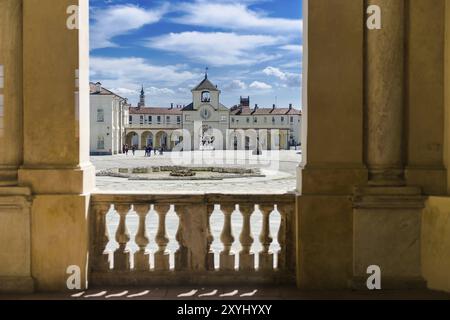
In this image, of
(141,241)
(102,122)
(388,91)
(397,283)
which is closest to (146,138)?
(102,122)

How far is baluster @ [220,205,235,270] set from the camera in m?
4.89

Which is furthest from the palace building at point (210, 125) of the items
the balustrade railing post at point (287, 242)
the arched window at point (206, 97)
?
the balustrade railing post at point (287, 242)

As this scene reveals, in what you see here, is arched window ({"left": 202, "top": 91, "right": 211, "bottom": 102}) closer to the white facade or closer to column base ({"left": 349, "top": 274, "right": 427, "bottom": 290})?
the white facade

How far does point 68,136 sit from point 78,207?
2.43ft

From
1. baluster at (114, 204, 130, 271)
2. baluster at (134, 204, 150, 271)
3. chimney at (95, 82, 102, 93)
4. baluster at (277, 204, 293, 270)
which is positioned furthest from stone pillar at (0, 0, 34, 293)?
chimney at (95, 82, 102, 93)

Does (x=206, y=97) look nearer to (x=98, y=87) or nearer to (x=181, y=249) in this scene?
(x=98, y=87)

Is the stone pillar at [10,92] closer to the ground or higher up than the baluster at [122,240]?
higher up

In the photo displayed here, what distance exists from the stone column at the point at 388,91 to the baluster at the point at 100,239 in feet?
9.38

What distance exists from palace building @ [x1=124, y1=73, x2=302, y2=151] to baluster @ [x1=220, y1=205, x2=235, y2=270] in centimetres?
7163

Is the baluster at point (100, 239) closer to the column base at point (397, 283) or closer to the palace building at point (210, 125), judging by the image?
the column base at point (397, 283)

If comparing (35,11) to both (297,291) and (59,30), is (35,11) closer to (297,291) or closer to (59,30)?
(59,30)

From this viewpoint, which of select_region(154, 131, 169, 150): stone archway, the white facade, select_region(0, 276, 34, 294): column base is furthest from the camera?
select_region(154, 131, 169, 150): stone archway

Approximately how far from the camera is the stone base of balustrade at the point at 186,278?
4.86 metres

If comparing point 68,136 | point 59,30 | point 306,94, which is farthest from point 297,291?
point 59,30
